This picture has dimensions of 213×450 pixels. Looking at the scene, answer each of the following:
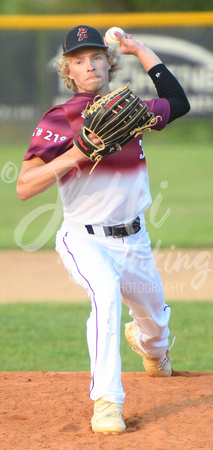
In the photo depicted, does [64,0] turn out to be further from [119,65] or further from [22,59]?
[119,65]

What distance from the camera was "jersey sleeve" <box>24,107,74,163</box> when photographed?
10.0 ft

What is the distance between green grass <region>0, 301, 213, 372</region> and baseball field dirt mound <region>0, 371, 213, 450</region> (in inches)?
25.1

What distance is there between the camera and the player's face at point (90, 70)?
3.27m

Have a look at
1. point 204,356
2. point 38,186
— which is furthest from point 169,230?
point 38,186

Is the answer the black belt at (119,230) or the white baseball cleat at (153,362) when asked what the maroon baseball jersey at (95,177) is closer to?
the black belt at (119,230)

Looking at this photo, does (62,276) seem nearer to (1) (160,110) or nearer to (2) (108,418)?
(1) (160,110)

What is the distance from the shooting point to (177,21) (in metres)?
14.5

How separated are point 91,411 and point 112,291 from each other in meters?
0.65

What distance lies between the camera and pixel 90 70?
327 centimetres

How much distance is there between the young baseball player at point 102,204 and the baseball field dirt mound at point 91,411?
0.14m

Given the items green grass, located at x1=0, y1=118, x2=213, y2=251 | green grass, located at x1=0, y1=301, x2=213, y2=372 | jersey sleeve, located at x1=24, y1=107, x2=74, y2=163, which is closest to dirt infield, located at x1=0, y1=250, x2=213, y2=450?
green grass, located at x1=0, y1=301, x2=213, y2=372

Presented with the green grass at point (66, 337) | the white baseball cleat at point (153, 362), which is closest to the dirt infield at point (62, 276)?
the green grass at point (66, 337)

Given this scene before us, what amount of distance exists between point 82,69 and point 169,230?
5856 millimetres

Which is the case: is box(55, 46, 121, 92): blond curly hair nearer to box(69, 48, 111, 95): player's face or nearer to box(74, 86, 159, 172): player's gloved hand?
box(69, 48, 111, 95): player's face
